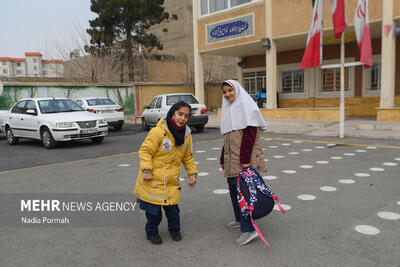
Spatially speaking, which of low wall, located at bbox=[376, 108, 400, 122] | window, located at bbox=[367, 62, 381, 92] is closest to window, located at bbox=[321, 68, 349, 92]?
window, located at bbox=[367, 62, 381, 92]

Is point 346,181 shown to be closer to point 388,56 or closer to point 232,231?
point 232,231

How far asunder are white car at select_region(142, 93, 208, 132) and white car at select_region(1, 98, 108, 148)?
3.44 meters

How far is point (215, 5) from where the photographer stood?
18.1 meters

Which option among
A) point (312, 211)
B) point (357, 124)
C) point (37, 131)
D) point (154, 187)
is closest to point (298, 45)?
point (357, 124)

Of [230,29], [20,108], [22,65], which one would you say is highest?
[22,65]

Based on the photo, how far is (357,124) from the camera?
12.4m

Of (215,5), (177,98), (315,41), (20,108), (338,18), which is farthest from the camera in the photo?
(215,5)

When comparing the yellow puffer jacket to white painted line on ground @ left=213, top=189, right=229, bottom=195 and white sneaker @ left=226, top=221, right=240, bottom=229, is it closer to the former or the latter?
white sneaker @ left=226, top=221, right=240, bottom=229

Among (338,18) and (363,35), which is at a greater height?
(338,18)

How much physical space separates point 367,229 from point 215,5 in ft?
54.6

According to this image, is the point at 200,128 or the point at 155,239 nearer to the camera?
the point at 155,239

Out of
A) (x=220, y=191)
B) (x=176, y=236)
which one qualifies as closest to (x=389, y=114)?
(x=220, y=191)

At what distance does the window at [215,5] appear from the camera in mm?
17256

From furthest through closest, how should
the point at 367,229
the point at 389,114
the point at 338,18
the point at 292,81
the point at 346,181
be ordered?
the point at 292,81, the point at 389,114, the point at 338,18, the point at 346,181, the point at 367,229
